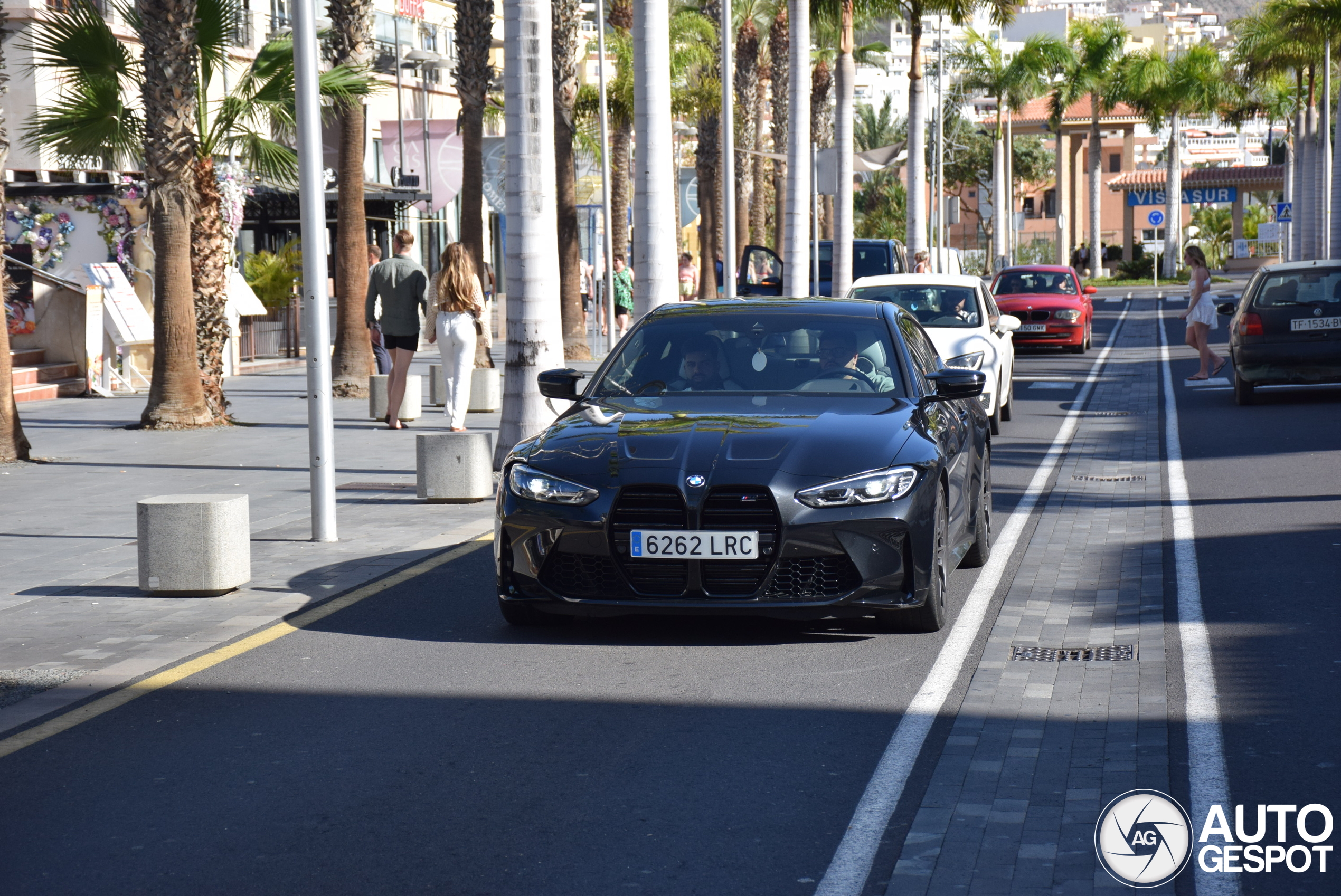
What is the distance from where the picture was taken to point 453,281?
1725cm

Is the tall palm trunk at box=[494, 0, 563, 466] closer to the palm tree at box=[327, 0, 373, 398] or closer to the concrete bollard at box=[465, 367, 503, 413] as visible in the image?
the concrete bollard at box=[465, 367, 503, 413]

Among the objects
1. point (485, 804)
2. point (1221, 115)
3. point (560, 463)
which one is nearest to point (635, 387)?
point (560, 463)

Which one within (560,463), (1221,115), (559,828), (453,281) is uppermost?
(1221,115)

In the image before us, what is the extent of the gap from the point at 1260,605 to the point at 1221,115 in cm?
7832

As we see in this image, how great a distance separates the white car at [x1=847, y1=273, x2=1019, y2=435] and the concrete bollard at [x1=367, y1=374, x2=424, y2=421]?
5.02 m

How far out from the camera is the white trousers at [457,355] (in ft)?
55.8

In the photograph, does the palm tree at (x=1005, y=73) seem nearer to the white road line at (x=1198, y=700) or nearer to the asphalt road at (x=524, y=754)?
the white road line at (x=1198, y=700)

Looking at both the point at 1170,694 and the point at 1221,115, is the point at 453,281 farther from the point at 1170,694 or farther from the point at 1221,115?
the point at 1221,115

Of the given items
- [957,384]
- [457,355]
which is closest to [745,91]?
[457,355]

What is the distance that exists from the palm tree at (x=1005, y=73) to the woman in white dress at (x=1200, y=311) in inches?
1847

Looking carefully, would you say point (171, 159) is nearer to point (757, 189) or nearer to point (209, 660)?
point (209, 660)

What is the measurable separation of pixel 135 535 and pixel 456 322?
20.6ft

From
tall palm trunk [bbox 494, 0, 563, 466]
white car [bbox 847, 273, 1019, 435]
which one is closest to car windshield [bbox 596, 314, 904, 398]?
tall palm trunk [bbox 494, 0, 563, 466]

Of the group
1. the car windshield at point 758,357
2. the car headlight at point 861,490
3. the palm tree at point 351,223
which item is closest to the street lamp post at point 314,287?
the car windshield at point 758,357
